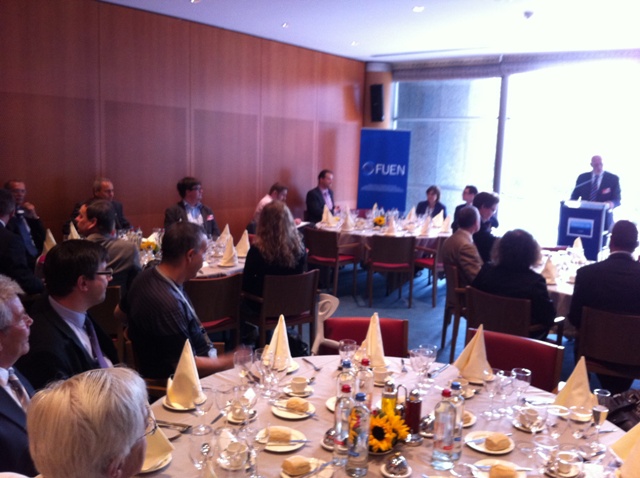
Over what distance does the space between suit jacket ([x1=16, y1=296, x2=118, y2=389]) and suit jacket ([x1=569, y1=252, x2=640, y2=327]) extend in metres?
3.27

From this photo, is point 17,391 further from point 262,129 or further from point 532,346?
point 262,129

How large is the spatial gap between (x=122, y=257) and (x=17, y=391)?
2.41 m

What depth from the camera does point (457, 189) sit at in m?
11.3

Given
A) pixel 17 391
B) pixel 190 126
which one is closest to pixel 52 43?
pixel 190 126

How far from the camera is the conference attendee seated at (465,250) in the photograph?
5211 mm

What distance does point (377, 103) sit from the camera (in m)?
11.2

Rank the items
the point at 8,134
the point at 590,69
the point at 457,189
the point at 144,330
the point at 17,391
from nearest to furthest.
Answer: the point at 17,391 < the point at 144,330 < the point at 8,134 < the point at 590,69 < the point at 457,189

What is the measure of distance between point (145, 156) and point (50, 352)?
5731 mm

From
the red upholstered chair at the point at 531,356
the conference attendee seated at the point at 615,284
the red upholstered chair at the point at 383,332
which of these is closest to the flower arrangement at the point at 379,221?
the conference attendee seated at the point at 615,284

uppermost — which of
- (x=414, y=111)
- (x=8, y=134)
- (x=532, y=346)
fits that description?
(x=414, y=111)

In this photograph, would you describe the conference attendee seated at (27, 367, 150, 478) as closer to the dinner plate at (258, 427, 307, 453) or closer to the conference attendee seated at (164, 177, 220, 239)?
the dinner plate at (258, 427, 307, 453)

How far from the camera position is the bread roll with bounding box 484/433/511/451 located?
2092 millimetres

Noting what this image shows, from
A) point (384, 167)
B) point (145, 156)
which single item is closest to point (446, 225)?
point (384, 167)

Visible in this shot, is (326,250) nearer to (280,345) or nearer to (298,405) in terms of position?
(280,345)
